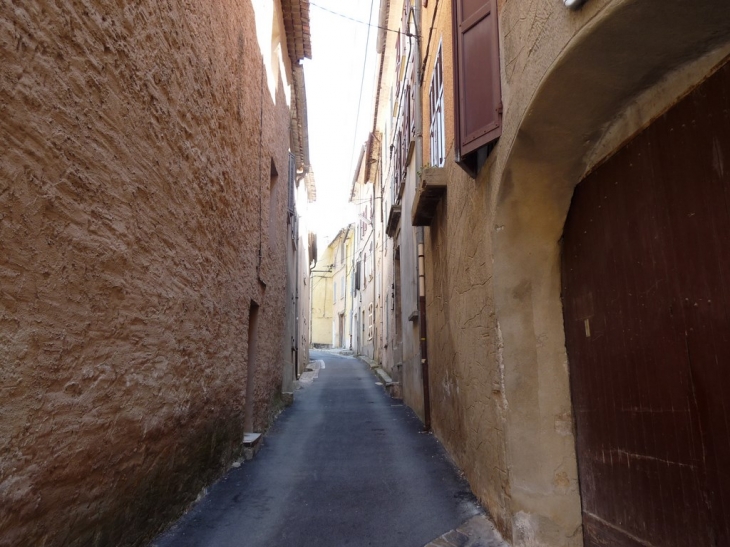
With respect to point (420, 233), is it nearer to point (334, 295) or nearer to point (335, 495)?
point (335, 495)

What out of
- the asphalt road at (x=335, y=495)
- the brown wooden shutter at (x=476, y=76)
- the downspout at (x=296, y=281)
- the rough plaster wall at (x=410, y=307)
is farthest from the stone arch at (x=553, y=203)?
the downspout at (x=296, y=281)

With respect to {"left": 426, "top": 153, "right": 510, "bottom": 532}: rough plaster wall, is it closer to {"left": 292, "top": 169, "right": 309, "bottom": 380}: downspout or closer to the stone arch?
the stone arch

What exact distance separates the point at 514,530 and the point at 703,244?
2253 mm

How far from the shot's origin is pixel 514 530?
11.8ft

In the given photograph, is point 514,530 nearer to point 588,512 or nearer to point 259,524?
point 588,512

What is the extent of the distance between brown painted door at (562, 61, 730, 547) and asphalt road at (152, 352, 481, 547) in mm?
1455

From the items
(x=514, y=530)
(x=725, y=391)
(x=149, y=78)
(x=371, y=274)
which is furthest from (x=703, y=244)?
(x=371, y=274)

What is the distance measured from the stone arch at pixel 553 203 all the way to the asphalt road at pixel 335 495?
1.00 meters

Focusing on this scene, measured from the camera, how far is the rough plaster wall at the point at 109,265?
2129 mm

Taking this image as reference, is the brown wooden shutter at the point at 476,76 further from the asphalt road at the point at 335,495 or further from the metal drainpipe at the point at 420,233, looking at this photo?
the metal drainpipe at the point at 420,233

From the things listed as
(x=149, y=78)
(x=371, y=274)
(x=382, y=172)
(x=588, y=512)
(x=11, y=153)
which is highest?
(x=382, y=172)

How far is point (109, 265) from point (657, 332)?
2.98m

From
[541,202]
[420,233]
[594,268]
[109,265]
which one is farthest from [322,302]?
[109,265]

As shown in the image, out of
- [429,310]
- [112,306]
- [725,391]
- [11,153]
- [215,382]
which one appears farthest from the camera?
[429,310]
